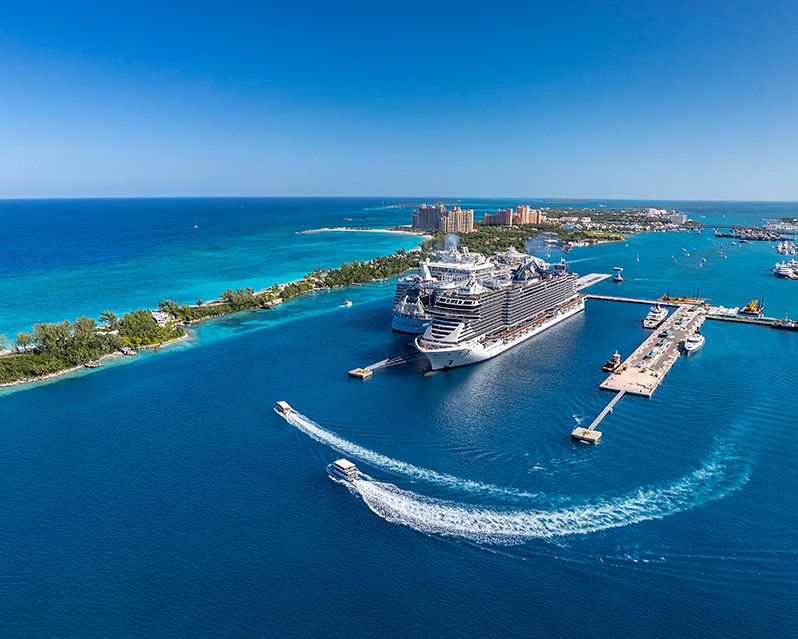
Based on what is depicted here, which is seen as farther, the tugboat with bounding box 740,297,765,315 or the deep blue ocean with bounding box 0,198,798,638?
the tugboat with bounding box 740,297,765,315

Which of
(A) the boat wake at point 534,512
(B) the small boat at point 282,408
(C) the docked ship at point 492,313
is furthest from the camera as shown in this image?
(C) the docked ship at point 492,313

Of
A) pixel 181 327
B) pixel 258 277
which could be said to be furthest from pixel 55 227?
pixel 181 327

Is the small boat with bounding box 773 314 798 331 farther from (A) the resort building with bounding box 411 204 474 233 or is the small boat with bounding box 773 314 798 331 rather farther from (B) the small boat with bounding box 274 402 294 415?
(A) the resort building with bounding box 411 204 474 233

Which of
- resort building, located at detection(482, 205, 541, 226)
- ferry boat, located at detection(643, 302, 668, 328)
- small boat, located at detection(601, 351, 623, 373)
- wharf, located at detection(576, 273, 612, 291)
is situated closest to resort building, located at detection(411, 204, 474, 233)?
resort building, located at detection(482, 205, 541, 226)

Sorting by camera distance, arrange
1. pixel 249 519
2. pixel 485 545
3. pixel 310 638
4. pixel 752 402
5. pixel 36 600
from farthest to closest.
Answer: pixel 752 402, pixel 249 519, pixel 485 545, pixel 36 600, pixel 310 638

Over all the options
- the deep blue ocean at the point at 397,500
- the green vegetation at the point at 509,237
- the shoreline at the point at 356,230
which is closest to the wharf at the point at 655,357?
the deep blue ocean at the point at 397,500

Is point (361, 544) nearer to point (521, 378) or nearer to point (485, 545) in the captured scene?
point (485, 545)

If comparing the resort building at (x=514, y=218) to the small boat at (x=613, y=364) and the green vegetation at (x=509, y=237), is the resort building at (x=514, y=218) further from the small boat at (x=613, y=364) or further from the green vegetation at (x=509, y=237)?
the small boat at (x=613, y=364)
